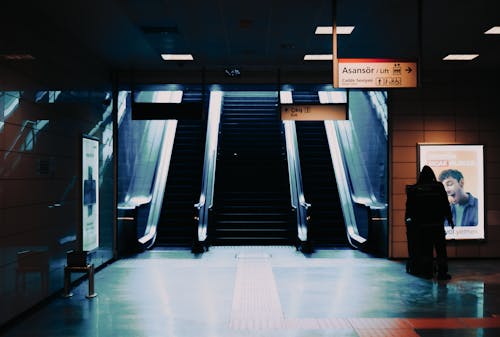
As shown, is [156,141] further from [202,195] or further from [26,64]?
[26,64]

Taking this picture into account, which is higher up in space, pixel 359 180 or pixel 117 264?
pixel 359 180

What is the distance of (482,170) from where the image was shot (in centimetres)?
880

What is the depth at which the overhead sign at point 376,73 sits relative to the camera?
17.8 ft

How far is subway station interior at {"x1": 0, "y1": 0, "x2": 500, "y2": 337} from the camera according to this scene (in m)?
5.09

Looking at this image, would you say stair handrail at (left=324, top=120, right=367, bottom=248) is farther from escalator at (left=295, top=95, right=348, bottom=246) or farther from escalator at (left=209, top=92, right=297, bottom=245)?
escalator at (left=209, top=92, right=297, bottom=245)

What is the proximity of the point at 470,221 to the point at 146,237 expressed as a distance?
5837mm

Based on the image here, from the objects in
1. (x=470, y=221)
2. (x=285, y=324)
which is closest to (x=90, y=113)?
(x=285, y=324)

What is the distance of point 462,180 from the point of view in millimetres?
8812

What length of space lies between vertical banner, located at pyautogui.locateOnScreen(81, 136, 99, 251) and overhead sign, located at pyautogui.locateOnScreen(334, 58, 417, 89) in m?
3.61

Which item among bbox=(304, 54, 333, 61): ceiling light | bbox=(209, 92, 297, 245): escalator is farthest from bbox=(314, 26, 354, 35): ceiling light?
bbox=(209, 92, 297, 245): escalator

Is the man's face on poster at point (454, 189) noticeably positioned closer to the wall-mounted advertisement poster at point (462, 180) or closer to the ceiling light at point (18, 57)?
the wall-mounted advertisement poster at point (462, 180)

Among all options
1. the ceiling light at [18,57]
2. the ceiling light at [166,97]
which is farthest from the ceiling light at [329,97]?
the ceiling light at [18,57]

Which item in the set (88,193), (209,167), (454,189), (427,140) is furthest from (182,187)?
(454,189)

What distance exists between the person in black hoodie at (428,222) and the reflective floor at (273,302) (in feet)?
0.92
